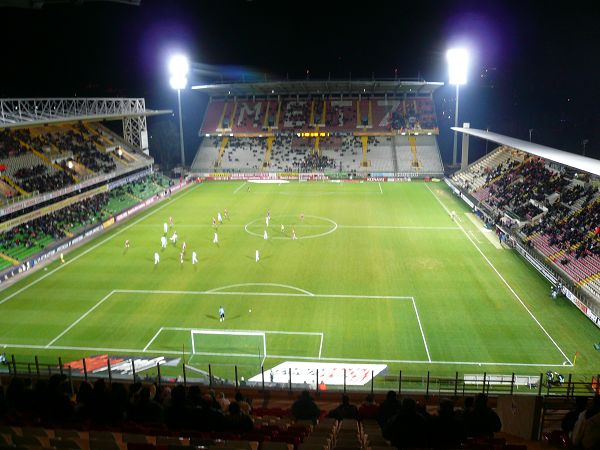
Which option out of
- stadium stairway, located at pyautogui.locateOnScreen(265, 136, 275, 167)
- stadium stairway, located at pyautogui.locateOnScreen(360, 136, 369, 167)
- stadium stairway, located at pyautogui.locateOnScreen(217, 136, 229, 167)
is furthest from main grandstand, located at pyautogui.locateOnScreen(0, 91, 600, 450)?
stadium stairway, located at pyautogui.locateOnScreen(217, 136, 229, 167)

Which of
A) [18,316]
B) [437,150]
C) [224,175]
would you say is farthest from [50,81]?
[437,150]

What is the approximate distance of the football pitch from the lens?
19422mm

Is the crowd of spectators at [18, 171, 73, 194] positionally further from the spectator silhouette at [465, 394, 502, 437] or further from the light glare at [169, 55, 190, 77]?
the spectator silhouette at [465, 394, 502, 437]

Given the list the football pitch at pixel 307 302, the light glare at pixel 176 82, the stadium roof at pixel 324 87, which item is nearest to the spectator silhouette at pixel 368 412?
the football pitch at pixel 307 302

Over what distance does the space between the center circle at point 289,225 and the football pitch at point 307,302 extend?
0.16 meters

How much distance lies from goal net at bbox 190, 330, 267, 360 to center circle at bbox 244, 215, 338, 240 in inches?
610

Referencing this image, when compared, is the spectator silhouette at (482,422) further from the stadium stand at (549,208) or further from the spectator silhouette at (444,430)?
the stadium stand at (549,208)

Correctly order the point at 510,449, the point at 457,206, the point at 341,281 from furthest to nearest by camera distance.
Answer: the point at 457,206, the point at 341,281, the point at 510,449

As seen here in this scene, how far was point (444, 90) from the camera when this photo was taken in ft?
233

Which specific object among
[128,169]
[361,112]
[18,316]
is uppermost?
[361,112]

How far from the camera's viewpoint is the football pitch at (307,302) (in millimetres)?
19422

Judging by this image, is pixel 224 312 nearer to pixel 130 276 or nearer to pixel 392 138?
pixel 130 276

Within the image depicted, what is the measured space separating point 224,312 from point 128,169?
110ft

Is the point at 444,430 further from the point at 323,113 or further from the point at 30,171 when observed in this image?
the point at 323,113
